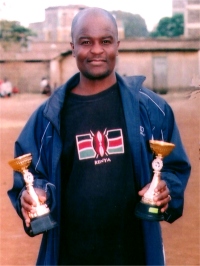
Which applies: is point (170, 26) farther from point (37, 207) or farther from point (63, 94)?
point (37, 207)

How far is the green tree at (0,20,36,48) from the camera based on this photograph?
1640 inches

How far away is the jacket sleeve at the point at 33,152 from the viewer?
242 centimetres

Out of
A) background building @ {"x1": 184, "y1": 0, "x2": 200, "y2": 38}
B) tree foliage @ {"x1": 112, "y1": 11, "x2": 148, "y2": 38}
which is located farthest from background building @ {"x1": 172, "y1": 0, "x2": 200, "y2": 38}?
tree foliage @ {"x1": 112, "y1": 11, "x2": 148, "y2": 38}

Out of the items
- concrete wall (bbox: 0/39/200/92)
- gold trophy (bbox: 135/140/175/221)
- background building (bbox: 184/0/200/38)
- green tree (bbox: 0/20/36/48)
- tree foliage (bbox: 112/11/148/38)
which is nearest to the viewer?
gold trophy (bbox: 135/140/175/221)

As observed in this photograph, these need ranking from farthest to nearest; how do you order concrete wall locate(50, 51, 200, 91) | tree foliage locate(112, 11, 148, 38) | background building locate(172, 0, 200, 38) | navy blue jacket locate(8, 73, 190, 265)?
tree foliage locate(112, 11, 148, 38) < background building locate(172, 0, 200, 38) < concrete wall locate(50, 51, 200, 91) < navy blue jacket locate(8, 73, 190, 265)

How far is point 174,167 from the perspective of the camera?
97.4 inches

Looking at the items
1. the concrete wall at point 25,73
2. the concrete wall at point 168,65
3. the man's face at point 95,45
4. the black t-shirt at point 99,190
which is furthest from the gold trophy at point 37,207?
the concrete wall at point 25,73

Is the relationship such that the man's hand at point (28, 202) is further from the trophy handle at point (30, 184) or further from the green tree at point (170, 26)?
the green tree at point (170, 26)

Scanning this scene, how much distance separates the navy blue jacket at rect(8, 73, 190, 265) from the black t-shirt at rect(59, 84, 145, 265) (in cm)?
4

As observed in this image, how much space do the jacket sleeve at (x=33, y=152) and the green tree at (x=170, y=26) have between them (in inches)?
2489

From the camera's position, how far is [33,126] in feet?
8.10

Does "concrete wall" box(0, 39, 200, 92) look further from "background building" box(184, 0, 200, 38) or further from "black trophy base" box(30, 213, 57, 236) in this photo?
"black trophy base" box(30, 213, 57, 236)

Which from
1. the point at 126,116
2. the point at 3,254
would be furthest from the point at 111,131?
the point at 3,254

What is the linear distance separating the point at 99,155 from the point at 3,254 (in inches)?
114
